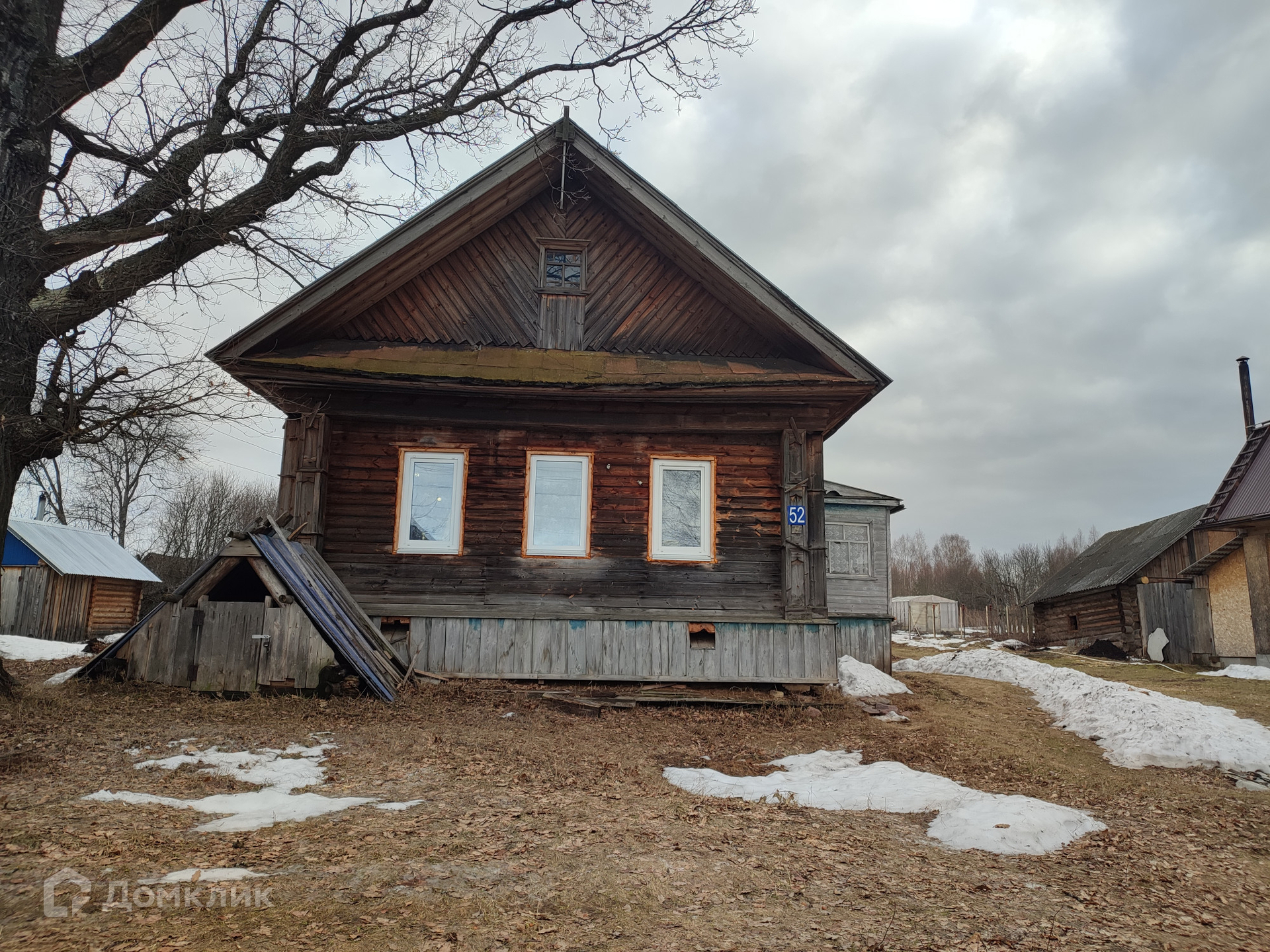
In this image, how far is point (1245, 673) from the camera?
58.6ft

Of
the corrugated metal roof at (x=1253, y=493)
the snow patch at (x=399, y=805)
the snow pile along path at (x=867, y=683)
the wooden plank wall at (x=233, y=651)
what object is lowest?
the snow patch at (x=399, y=805)

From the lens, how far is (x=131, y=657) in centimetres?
920

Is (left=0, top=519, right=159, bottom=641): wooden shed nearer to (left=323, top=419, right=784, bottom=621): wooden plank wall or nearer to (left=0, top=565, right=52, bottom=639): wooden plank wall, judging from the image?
(left=0, top=565, right=52, bottom=639): wooden plank wall

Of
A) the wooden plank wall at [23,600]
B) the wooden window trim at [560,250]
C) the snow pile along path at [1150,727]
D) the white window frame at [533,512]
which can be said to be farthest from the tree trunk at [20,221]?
the wooden plank wall at [23,600]

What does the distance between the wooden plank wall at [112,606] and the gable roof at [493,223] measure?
23956 millimetres

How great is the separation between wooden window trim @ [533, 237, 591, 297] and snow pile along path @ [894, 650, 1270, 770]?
9.27m

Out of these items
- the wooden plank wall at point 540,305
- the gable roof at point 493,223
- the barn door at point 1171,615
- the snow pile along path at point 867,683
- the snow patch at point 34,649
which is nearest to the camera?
the gable roof at point 493,223

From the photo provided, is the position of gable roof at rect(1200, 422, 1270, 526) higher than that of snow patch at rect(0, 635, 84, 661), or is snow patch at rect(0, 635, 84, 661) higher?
gable roof at rect(1200, 422, 1270, 526)

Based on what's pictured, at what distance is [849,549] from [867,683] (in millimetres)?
6855

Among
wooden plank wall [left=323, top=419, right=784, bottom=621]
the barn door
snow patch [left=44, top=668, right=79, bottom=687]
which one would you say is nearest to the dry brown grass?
snow patch [left=44, top=668, right=79, bottom=687]

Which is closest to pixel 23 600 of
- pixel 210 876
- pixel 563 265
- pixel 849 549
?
pixel 563 265

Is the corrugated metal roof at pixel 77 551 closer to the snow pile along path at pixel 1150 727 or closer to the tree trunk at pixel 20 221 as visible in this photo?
the tree trunk at pixel 20 221

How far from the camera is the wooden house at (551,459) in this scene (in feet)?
35.0

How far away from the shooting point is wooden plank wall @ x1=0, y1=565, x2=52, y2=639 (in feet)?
86.5
